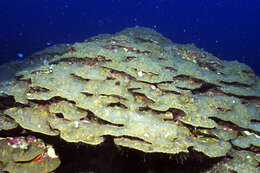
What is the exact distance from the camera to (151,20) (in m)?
109

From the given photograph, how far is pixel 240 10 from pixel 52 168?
144781 mm

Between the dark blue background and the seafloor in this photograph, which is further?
the dark blue background

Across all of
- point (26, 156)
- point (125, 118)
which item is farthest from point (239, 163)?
point (26, 156)

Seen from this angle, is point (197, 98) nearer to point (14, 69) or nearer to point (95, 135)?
point (95, 135)

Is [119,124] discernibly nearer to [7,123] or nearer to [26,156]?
[26,156]

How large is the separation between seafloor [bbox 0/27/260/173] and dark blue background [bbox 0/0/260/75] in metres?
49.6

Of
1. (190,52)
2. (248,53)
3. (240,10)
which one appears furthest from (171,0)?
(190,52)

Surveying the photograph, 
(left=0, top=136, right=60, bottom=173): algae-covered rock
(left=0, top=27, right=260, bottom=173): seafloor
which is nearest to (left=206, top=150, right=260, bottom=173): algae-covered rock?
(left=0, top=27, right=260, bottom=173): seafloor

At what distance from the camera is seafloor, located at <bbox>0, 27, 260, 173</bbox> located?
464 centimetres

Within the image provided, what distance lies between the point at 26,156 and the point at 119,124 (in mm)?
2526

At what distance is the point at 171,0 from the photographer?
137m

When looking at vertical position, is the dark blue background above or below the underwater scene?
above

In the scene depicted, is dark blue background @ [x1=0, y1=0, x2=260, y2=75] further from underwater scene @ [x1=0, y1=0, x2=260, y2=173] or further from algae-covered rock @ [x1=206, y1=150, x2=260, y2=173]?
algae-covered rock @ [x1=206, y1=150, x2=260, y2=173]

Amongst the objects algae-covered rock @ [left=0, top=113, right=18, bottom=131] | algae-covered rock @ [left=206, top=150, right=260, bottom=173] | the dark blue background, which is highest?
the dark blue background
